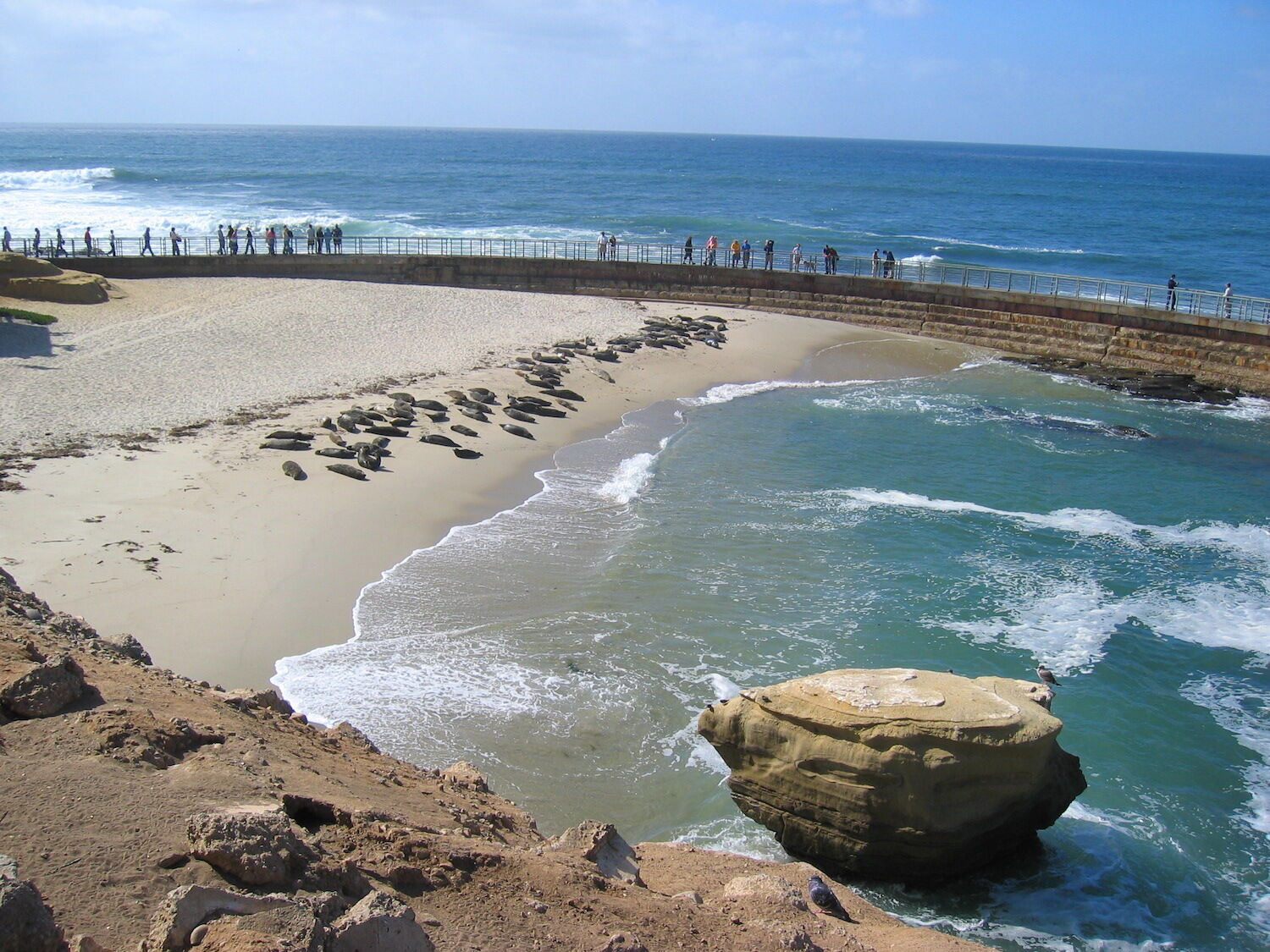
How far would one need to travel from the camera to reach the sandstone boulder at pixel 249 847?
5.58m

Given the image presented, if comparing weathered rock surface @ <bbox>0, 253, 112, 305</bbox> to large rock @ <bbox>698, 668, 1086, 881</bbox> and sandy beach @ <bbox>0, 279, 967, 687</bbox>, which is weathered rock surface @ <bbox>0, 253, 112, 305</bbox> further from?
large rock @ <bbox>698, 668, 1086, 881</bbox>

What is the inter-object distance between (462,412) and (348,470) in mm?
4969

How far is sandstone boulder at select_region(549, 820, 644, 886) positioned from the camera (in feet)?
23.9

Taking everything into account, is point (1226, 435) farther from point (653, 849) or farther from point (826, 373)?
point (653, 849)

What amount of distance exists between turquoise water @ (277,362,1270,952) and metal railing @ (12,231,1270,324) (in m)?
13.7

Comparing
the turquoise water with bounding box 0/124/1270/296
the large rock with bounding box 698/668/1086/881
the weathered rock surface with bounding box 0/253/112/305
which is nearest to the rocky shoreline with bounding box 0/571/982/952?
the large rock with bounding box 698/668/1086/881

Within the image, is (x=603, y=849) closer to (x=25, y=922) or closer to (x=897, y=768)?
(x=897, y=768)

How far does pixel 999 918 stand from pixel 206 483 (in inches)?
549

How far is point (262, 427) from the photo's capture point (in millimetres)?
20766

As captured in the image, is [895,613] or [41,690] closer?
[41,690]

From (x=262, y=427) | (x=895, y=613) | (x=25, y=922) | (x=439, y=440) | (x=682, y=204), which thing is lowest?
(x=895, y=613)

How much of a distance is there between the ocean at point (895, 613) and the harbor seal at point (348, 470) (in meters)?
2.85

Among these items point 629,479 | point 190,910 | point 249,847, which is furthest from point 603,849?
point 629,479

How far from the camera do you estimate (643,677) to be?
1246 centimetres
